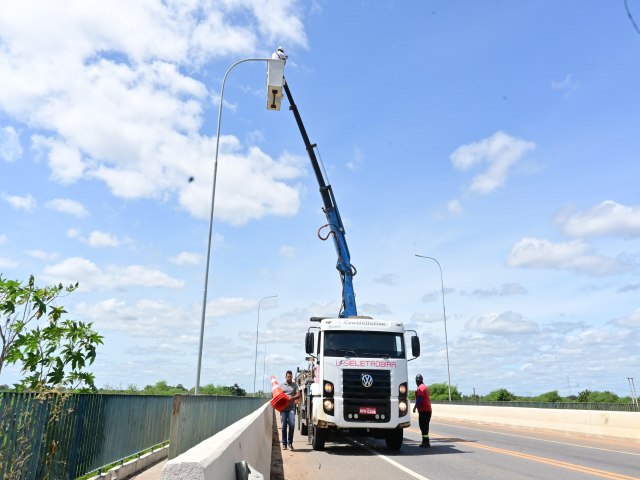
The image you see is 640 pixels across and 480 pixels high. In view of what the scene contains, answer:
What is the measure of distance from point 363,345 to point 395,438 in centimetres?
249

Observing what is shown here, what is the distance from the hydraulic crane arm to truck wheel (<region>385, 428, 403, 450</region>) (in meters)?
5.18

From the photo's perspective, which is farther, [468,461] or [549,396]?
[549,396]

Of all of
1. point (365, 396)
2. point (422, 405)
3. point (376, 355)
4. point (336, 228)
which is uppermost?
point (336, 228)

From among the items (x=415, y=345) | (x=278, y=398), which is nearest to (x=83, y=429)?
(x=278, y=398)

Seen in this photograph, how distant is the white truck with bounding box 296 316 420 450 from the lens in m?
13.3

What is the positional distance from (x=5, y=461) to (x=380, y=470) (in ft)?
24.2

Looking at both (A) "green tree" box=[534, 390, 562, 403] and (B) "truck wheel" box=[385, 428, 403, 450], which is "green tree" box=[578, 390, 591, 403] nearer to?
(A) "green tree" box=[534, 390, 562, 403]

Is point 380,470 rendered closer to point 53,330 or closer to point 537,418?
point 53,330

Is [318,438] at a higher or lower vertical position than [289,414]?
lower

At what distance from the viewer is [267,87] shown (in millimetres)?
13938

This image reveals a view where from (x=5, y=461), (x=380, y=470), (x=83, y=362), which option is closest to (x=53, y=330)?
(x=83, y=362)

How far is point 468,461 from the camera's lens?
11.9 metres

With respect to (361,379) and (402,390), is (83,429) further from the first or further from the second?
(402,390)

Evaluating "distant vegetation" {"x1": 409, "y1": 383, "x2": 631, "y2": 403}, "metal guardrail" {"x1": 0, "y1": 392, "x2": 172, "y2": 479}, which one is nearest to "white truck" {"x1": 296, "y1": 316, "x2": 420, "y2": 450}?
"metal guardrail" {"x1": 0, "y1": 392, "x2": 172, "y2": 479}
